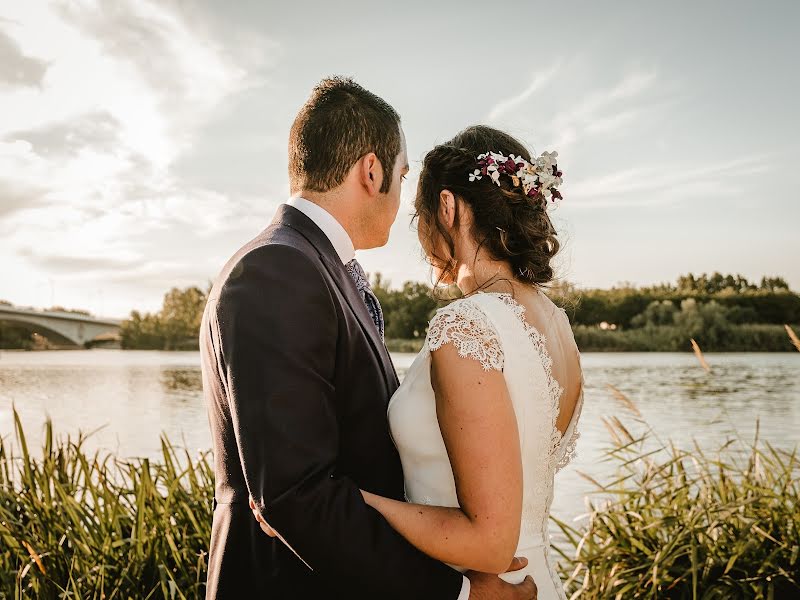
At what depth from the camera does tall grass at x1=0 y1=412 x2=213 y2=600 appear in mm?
3266

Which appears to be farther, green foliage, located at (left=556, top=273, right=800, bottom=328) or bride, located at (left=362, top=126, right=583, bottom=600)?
green foliage, located at (left=556, top=273, right=800, bottom=328)

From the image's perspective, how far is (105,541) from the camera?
3396mm

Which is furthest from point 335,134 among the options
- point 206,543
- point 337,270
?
point 206,543

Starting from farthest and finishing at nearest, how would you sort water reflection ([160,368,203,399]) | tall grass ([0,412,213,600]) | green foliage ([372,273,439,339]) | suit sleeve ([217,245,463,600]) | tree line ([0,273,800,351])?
tree line ([0,273,800,351]) → green foliage ([372,273,439,339]) → water reflection ([160,368,203,399]) → tall grass ([0,412,213,600]) → suit sleeve ([217,245,463,600])

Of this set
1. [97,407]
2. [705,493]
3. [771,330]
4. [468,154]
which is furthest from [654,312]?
[468,154]

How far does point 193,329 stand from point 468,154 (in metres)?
35.4

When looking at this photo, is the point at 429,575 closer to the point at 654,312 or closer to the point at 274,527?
the point at 274,527

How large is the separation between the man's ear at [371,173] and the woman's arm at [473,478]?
22.0 inches

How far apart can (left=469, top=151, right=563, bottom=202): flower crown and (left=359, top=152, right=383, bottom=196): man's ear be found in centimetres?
25

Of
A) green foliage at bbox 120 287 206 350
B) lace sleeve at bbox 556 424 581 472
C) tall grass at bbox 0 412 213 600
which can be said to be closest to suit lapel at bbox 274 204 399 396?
lace sleeve at bbox 556 424 581 472

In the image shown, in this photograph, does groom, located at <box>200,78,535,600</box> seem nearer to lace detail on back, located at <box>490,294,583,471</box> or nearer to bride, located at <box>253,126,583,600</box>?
bride, located at <box>253,126,583,600</box>

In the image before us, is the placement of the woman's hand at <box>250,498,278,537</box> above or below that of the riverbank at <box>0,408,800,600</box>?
above

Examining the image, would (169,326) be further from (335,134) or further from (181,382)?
(335,134)

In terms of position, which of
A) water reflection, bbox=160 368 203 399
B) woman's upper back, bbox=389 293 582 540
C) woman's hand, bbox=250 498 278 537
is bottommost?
water reflection, bbox=160 368 203 399
